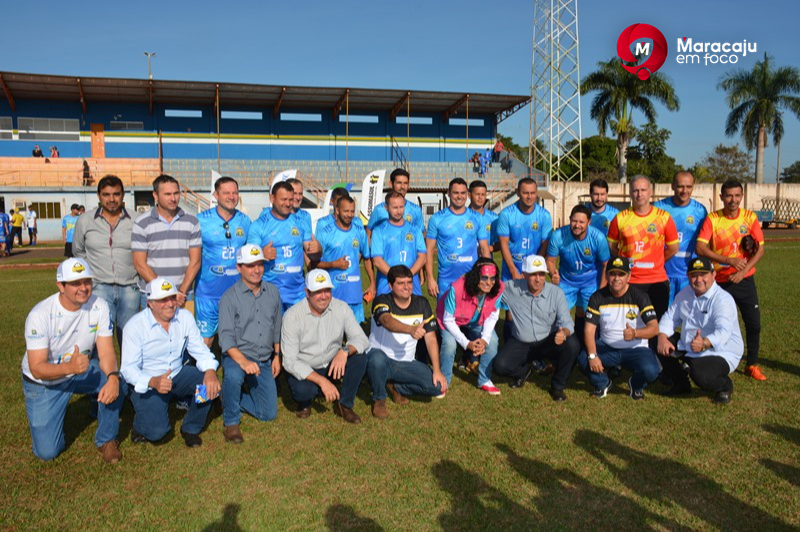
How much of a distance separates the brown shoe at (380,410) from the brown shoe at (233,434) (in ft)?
4.20

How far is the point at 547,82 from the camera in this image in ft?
127

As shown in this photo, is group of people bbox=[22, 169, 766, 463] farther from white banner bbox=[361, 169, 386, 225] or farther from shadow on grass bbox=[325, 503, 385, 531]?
white banner bbox=[361, 169, 386, 225]

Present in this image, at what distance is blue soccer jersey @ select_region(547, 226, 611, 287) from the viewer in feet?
22.8

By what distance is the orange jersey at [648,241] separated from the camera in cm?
665

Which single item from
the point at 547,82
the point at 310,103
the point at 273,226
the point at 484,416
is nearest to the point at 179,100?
the point at 310,103

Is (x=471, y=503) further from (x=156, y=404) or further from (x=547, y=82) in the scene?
(x=547, y=82)

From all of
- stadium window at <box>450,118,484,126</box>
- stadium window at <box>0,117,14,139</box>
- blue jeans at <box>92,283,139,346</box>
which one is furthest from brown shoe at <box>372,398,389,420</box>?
stadium window at <box>0,117,14,139</box>

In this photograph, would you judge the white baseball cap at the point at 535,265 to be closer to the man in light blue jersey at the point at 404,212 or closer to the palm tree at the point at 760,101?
the man in light blue jersey at the point at 404,212

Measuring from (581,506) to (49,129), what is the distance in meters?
41.4

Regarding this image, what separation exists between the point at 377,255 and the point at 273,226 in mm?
1366

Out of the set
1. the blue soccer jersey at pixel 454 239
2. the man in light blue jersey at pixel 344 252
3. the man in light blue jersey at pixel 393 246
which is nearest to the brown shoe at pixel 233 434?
the man in light blue jersey at pixel 344 252

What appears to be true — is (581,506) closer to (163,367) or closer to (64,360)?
(163,367)

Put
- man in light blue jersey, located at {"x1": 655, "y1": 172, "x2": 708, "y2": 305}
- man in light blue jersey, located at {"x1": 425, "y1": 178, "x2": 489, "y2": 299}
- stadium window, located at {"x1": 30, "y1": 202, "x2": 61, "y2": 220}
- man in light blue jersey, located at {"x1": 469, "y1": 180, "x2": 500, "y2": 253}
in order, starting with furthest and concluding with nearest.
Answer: stadium window, located at {"x1": 30, "y1": 202, "x2": 61, "y2": 220}, man in light blue jersey, located at {"x1": 469, "y1": 180, "x2": 500, "y2": 253}, man in light blue jersey, located at {"x1": 425, "y1": 178, "x2": 489, "y2": 299}, man in light blue jersey, located at {"x1": 655, "y1": 172, "x2": 708, "y2": 305}

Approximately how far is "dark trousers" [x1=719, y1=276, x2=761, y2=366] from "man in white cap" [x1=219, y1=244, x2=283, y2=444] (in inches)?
208
